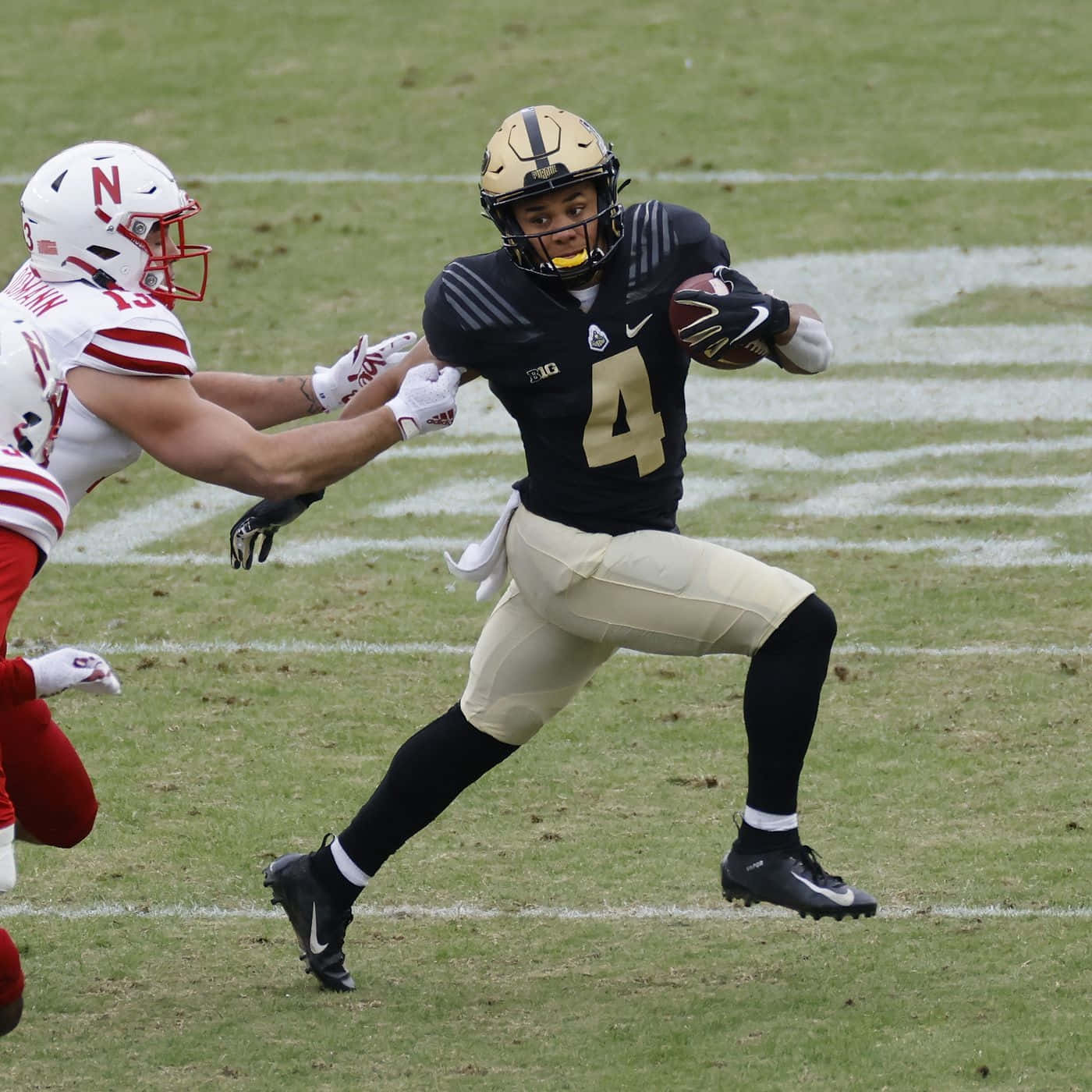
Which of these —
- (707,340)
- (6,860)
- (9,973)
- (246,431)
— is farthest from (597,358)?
(9,973)

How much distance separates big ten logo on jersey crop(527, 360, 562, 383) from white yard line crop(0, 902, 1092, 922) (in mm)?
1151

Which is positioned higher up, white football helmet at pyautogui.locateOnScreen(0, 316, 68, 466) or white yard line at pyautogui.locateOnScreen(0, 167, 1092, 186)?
white football helmet at pyautogui.locateOnScreen(0, 316, 68, 466)

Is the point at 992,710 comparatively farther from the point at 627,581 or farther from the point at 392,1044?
the point at 392,1044

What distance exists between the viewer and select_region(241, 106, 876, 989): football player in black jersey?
3.65 metres

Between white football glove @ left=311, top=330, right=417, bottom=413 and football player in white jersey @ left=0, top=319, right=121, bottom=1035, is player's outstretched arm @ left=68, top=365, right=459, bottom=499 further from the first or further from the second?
white football glove @ left=311, top=330, right=417, bottom=413

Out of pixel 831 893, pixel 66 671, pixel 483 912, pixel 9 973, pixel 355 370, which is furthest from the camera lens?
pixel 355 370

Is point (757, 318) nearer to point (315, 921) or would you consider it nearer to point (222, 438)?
point (222, 438)

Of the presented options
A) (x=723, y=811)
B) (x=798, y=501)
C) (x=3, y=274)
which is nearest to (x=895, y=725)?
(x=723, y=811)

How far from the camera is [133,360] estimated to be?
3475 mm

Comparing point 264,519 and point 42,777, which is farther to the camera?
point 264,519

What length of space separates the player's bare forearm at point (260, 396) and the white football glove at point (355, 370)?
0.11 feet

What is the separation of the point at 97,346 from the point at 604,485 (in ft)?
3.19

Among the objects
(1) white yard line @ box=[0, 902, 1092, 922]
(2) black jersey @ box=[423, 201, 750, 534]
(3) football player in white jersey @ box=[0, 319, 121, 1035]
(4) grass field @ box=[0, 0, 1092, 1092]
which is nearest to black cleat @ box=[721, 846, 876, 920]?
(4) grass field @ box=[0, 0, 1092, 1092]

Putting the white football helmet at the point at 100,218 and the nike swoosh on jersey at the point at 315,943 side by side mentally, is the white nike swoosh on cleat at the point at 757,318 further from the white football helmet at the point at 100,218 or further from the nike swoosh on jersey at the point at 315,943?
the nike swoosh on jersey at the point at 315,943
